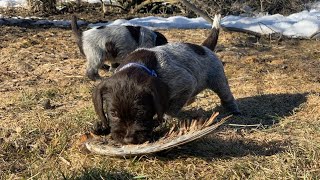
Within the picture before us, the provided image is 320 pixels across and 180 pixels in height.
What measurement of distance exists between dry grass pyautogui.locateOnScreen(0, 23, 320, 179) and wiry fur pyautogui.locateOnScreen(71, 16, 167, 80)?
1.10ft

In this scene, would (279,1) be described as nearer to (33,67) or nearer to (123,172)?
(33,67)

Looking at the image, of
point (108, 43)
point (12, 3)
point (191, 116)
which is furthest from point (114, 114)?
point (12, 3)

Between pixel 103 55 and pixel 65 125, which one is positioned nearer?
pixel 65 125

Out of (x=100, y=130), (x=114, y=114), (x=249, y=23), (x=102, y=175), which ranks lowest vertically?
(x=249, y=23)

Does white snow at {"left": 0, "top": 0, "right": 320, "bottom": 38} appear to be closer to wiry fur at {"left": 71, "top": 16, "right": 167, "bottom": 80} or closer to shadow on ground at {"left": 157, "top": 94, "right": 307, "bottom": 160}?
wiry fur at {"left": 71, "top": 16, "right": 167, "bottom": 80}

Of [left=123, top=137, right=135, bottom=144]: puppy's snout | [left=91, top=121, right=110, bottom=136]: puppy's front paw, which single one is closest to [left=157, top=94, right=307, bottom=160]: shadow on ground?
[left=123, top=137, right=135, bottom=144]: puppy's snout

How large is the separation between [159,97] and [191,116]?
126cm

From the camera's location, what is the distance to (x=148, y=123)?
12.6 feet

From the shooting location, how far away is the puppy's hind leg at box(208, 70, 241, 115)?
17.6 feet

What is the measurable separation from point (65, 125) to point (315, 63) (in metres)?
4.79

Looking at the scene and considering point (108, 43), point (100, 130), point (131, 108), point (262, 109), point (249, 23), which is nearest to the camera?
point (131, 108)

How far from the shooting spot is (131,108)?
374cm

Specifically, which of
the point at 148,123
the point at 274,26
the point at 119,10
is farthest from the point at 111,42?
the point at 119,10

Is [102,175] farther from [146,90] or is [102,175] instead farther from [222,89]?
[222,89]
